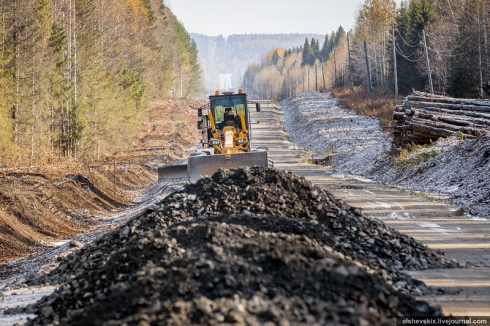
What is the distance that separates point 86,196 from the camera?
19359 millimetres

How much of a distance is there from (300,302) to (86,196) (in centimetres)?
1578

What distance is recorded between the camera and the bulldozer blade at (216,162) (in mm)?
18391

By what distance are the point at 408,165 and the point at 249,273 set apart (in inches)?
705

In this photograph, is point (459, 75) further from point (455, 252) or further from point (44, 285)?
point (44, 285)

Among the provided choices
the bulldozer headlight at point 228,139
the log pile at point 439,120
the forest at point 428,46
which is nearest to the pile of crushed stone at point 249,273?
the bulldozer headlight at point 228,139

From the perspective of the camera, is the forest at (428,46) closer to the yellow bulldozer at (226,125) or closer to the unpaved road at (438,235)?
the yellow bulldozer at (226,125)

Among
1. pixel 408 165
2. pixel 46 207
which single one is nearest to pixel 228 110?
pixel 408 165

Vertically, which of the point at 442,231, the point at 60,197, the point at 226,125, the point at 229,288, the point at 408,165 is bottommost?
the point at 442,231

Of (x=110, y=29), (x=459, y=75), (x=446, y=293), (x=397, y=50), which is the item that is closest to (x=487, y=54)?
(x=459, y=75)

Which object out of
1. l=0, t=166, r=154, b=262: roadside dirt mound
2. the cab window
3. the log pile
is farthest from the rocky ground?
l=0, t=166, r=154, b=262: roadside dirt mound

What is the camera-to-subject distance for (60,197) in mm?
17734

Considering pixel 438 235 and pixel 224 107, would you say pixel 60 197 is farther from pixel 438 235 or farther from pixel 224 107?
pixel 438 235

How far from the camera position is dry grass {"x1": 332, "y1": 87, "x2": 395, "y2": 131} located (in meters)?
42.9

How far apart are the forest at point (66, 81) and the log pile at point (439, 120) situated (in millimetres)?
15758
